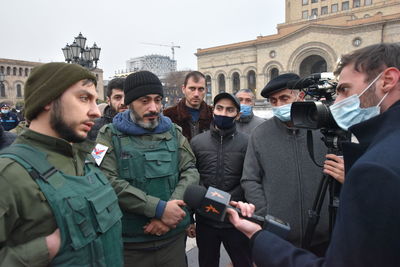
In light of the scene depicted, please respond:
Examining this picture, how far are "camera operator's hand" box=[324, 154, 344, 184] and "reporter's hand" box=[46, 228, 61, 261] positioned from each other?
1701 mm

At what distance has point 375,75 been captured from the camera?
1.42 meters

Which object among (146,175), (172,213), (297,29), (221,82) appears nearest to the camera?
(172,213)

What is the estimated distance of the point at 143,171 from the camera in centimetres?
226

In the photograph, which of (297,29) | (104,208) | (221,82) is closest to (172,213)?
(104,208)

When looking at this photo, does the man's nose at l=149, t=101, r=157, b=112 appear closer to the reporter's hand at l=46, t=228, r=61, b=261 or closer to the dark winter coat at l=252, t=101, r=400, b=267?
the reporter's hand at l=46, t=228, r=61, b=261

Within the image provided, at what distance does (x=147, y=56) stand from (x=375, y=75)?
118894 millimetres

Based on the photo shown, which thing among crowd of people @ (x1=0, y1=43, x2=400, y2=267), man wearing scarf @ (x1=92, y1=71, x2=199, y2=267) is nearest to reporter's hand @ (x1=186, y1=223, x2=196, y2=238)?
crowd of people @ (x1=0, y1=43, x2=400, y2=267)

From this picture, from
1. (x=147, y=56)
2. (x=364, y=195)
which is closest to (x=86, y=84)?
(x=364, y=195)

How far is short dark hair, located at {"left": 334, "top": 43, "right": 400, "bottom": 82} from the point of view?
1378 mm

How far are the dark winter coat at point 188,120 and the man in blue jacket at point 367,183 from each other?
6.96 feet

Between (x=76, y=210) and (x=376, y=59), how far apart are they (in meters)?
1.72

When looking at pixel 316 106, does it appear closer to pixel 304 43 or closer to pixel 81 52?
pixel 81 52

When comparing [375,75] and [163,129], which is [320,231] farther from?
[163,129]

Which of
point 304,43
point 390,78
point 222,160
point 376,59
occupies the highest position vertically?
point 304,43
